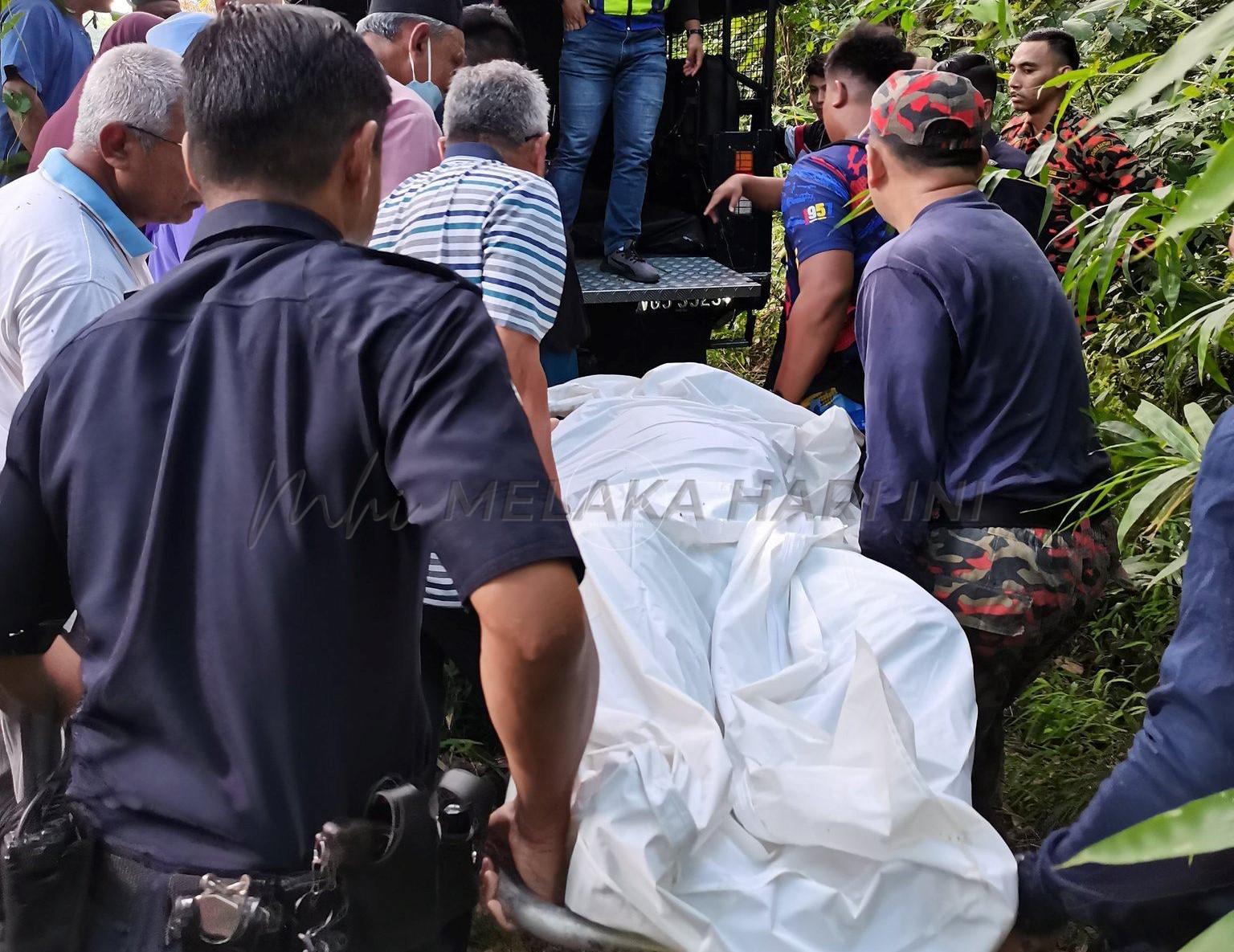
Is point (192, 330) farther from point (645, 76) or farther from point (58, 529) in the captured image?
point (645, 76)

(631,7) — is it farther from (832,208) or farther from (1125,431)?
(1125,431)

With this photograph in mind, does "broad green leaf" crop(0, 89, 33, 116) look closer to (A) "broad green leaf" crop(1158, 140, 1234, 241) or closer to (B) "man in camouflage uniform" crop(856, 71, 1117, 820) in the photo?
(B) "man in camouflage uniform" crop(856, 71, 1117, 820)

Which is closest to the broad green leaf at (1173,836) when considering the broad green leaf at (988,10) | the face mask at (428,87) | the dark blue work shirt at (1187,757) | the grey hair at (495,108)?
the dark blue work shirt at (1187,757)

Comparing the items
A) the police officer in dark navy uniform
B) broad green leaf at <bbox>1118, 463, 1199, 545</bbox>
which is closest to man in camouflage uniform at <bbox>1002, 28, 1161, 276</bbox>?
broad green leaf at <bbox>1118, 463, 1199, 545</bbox>

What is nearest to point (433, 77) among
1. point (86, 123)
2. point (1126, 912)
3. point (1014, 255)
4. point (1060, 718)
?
point (86, 123)

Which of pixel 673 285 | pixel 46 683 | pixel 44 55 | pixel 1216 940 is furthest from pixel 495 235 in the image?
pixel 673 285

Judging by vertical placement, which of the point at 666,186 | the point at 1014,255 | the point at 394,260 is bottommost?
the point at 666,186

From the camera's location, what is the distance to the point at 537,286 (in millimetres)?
2297

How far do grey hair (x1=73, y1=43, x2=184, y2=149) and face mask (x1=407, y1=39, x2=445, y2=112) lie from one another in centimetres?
163

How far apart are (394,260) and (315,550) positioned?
0.31 m

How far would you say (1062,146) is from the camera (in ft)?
11.2

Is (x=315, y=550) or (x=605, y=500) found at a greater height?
(x=315, y=550)

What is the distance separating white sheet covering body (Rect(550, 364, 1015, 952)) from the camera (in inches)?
65.6

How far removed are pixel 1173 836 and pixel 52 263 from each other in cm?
186
